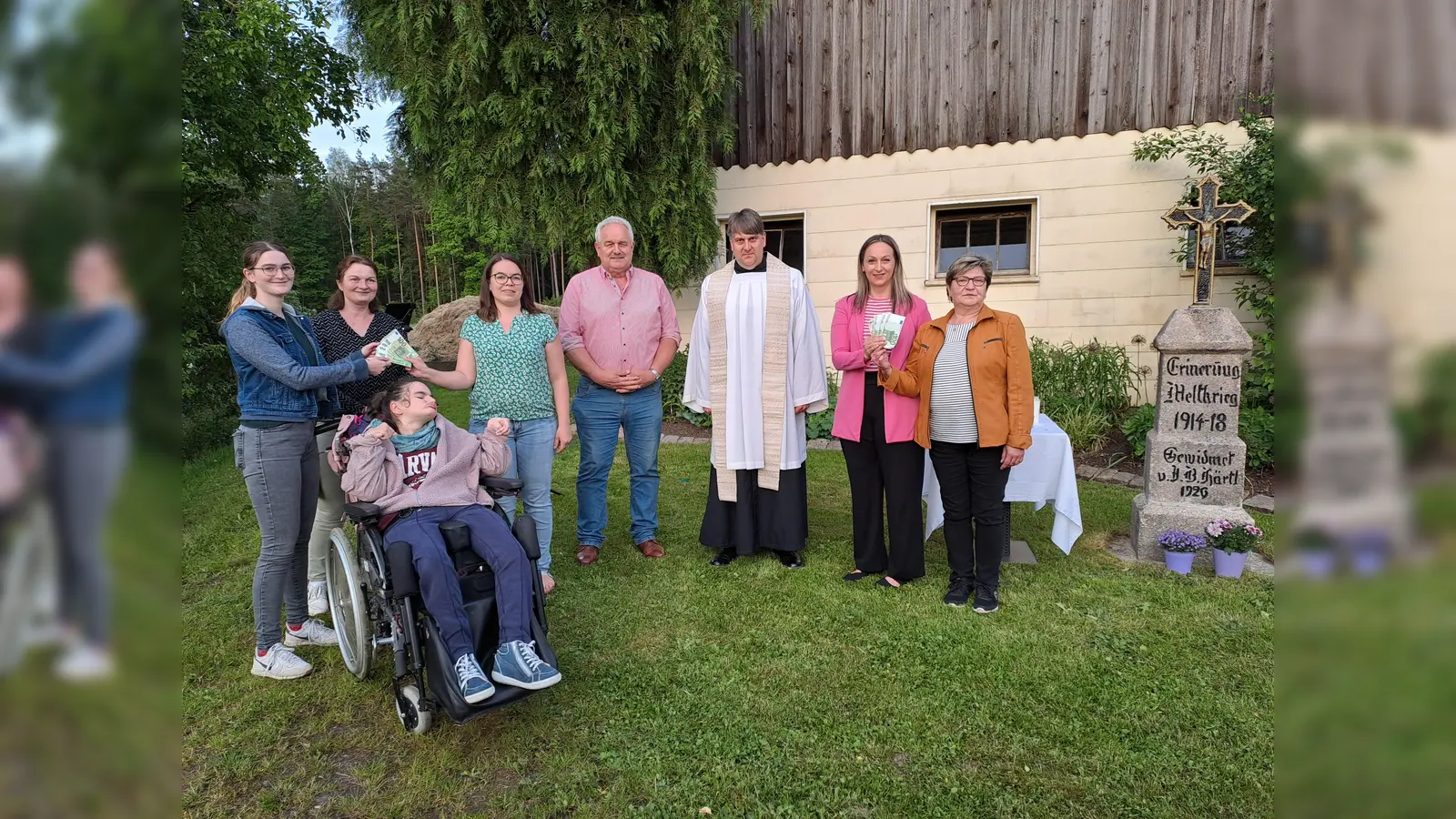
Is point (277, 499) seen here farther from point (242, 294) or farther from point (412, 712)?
point (412, 712)

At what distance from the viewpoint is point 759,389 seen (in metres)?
4.48

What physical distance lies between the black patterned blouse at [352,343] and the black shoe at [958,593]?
116 inches

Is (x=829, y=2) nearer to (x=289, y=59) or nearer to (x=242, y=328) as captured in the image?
(x=289, y=59)

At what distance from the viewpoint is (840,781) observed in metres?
2.53

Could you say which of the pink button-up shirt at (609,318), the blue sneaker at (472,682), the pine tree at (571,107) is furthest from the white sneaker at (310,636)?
the pine tree at (571,107)

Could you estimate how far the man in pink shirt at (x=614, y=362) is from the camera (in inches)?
172

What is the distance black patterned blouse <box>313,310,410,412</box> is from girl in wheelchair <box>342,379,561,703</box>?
1.45ft

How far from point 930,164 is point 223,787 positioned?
788 cm

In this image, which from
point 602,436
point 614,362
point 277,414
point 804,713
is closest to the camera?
point 804,713

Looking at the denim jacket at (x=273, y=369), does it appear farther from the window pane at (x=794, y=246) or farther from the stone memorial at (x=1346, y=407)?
the window pane at (x=794, y=246)

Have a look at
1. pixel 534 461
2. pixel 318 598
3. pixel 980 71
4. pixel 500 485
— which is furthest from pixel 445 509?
pixel 980 71

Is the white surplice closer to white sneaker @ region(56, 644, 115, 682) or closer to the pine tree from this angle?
the pine tree

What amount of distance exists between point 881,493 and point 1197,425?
6.12 feet

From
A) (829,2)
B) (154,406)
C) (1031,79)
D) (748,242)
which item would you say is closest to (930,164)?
(1031,79)
